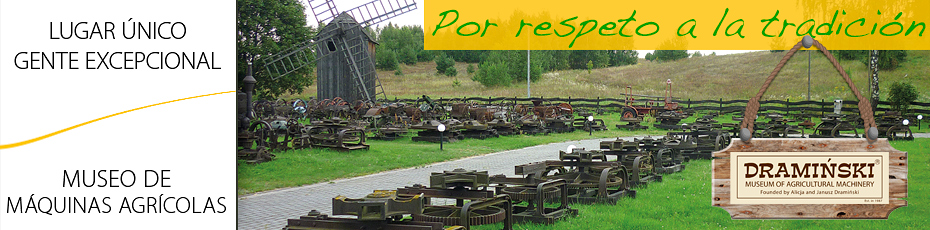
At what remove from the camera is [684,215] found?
8.20 meters

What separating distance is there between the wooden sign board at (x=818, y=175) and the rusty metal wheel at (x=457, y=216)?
2.91 metres

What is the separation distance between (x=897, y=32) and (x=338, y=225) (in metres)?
4.18

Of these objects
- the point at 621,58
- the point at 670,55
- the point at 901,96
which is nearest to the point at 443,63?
the point at 621,58

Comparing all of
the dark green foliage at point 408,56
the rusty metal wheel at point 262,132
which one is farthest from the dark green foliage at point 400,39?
the rusty metal wheel at point 262,132

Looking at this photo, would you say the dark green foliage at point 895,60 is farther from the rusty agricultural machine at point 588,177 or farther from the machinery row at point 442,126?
the rusty agricultural machine at point 588,177

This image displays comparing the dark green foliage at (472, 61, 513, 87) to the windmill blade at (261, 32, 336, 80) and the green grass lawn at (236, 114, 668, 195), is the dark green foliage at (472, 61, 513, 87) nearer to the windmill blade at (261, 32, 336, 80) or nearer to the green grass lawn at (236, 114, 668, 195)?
the windmill blade at (261, 32, 336, 80)

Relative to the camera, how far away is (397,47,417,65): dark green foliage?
7506cm

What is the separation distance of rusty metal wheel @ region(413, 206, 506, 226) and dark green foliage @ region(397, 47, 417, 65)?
68376 mm

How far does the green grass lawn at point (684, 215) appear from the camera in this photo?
7.50 m

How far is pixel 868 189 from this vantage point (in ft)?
11.9

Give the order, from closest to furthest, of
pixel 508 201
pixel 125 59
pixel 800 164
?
pixel 800 164, pixel 125 59, pixel 508 201

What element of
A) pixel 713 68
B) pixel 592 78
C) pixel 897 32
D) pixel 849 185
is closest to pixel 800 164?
pixel 849 185

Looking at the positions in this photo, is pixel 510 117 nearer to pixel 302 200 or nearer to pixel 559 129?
pixel 559 129

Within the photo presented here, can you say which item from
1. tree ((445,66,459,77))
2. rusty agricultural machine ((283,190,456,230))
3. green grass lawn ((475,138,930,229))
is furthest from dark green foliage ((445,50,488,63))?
rusty agricultural machine ((283,190,456,230))
